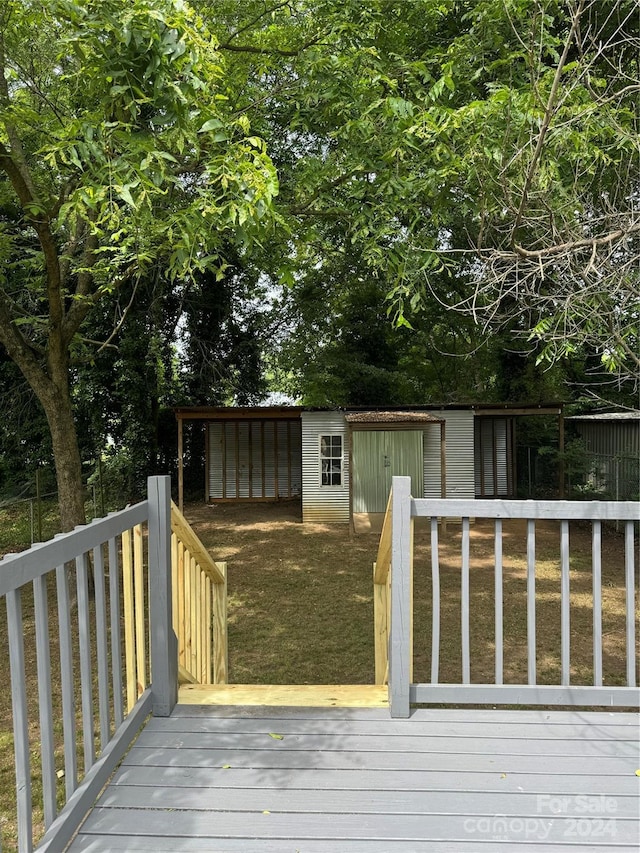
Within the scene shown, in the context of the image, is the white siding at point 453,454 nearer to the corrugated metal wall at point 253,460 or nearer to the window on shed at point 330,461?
the window on shed at point 330,461

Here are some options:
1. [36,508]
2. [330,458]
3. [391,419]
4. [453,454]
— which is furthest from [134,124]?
[453,454]

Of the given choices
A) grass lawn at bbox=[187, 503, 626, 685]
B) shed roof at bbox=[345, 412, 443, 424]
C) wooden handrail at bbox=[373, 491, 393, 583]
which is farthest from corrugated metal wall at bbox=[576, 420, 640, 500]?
wooden handrail at bbox=[373, 491, 393, 583]

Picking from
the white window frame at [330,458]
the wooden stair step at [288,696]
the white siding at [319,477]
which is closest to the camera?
the wooden stair step at [288,696]

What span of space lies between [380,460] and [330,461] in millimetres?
1106

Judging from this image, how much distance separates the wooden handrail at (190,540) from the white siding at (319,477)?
8.53 meters

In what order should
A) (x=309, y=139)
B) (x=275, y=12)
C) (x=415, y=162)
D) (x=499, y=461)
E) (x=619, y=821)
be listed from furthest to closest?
(x=499, y=461) < (x=309, y=139) < (x=275, y=12) < (x=415, y=162) < (x=619, y=821)

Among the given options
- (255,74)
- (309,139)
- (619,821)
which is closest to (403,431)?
(309,139)

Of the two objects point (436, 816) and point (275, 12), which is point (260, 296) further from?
point (436, 816)

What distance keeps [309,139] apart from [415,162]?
4.35m

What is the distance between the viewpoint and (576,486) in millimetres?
12695

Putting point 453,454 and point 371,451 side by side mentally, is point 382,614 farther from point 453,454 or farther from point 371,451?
point 453,454

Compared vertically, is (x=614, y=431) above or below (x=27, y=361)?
below

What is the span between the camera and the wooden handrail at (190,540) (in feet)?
9.62

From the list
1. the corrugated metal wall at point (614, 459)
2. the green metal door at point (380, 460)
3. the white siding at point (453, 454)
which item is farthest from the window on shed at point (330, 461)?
the corrugated metal wall at point (614, 459)
